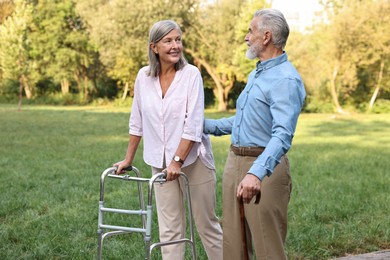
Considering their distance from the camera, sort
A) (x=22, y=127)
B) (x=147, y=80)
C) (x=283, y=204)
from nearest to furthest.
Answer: (x=283, y=204) → (x=147, y=80) → (x=22, y=127)

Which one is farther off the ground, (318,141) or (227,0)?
(227,0)

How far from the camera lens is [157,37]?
4188mm

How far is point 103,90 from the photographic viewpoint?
173ft

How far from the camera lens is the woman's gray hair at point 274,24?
3542mm

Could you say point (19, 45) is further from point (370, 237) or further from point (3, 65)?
point (370, 237)

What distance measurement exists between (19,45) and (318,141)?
2103 centimetres

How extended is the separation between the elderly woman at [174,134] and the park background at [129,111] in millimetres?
1489

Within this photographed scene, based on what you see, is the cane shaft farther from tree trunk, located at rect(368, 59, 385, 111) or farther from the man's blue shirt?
tree trunk, located at rect(368, 59, 385, 111)

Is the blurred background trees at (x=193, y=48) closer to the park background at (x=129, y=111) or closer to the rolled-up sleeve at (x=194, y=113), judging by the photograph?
the park background at (x=129, y=111)

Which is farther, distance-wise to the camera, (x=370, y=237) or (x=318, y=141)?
(x=318, y=141)

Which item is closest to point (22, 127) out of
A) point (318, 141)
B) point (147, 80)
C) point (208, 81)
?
point (318, 141)

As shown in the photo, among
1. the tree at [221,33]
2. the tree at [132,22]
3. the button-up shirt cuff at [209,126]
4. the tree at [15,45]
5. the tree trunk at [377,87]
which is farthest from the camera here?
the tree trunk at [377,87]

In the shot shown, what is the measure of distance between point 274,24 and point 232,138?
0.71 metres

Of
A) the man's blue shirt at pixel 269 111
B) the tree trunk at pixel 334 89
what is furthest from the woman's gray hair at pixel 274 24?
the tree trunk at pixel 334 89
